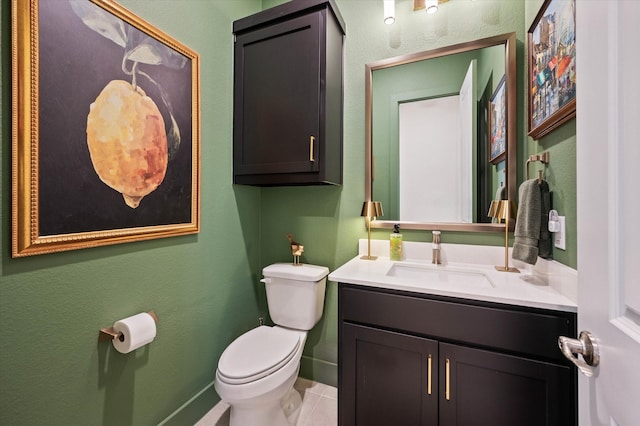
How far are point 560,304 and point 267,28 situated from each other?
1.93 m

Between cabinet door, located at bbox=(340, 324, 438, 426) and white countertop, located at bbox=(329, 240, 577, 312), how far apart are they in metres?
0.22

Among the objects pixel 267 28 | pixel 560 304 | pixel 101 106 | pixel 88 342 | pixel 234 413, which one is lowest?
pixel 234 413

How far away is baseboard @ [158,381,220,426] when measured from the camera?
4.34 feet

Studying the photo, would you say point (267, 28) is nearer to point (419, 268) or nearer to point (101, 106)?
point (101, 106)

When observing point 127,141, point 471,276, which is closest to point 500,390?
point 471,276

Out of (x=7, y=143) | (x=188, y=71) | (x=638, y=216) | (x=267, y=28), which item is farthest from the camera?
(x=267, y=28)

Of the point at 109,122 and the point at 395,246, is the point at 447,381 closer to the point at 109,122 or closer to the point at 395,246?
the point at 395,246

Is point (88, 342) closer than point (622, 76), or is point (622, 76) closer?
point (622, 76)

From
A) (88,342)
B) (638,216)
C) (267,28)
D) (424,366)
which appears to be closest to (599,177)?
(638,216)

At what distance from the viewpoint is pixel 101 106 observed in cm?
102

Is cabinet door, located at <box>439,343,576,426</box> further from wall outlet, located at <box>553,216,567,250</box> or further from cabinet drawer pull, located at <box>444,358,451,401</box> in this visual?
wall outlet, located at <box>553,216,567,250</box>

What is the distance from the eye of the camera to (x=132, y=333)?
40.7 inches

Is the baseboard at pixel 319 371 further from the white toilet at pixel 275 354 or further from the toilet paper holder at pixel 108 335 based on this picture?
the toilet paper holder at pixel 108 335

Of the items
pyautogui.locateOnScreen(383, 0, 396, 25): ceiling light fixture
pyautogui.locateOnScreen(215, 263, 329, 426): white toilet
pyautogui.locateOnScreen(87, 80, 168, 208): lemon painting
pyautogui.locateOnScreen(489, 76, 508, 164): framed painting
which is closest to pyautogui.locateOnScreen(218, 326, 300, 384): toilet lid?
pyautogui.locateOnScreen(215, 263, 329, 426): white toilet
